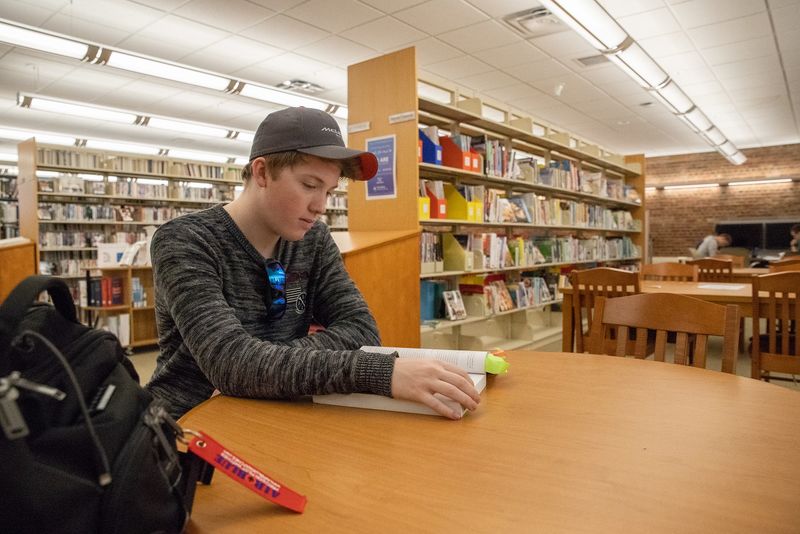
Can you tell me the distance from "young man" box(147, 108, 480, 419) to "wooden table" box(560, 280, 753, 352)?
2148mm

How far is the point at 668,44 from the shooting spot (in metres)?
5.59

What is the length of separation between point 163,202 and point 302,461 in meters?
8.36

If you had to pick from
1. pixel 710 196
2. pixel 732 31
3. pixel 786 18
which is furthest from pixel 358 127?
pixel 710 196

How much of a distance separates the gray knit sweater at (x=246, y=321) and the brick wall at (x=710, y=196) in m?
12.1

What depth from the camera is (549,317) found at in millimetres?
5855

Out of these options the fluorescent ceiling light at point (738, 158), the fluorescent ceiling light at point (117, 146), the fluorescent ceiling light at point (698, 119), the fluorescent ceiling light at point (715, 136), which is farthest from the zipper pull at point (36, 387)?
the fluorescent ceiling light at point (738, 158)

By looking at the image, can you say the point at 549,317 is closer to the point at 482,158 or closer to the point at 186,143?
the point at 482,158

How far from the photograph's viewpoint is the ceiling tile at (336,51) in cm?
530

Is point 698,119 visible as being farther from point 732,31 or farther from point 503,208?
point 503,208

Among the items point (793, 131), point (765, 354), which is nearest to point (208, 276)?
point (765, 354)

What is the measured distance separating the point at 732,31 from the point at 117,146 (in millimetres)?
9792

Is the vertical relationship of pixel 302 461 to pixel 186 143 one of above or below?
below

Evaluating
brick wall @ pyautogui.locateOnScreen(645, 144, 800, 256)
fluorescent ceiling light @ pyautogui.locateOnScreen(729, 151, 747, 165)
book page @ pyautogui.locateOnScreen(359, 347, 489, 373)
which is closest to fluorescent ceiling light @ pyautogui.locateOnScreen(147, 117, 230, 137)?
book page @ pyautogui.locateOnScreen(359, 347, 489, 373)

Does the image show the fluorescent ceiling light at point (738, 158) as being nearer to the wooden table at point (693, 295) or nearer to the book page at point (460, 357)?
the wooden table at point (693, 295)
